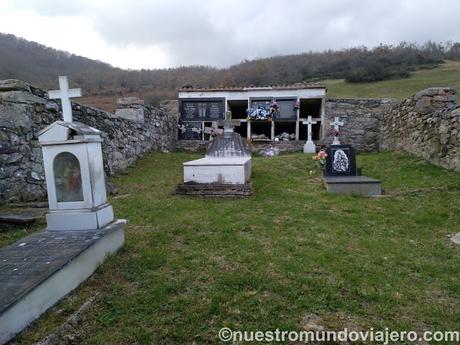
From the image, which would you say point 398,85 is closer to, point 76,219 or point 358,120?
point 358,120

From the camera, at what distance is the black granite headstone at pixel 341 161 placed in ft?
25.8

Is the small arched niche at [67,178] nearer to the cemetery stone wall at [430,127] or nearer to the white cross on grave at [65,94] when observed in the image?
the white cross on grave at [65,94]

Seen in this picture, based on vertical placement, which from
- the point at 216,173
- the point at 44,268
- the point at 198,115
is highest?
the point at 198,115

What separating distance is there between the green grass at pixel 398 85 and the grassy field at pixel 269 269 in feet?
77.3

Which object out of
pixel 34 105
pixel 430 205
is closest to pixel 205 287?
pixel 430 205

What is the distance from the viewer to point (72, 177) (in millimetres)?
3676

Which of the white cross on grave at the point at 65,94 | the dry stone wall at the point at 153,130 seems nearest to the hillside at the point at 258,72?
the dry stone wall at the point at 153,130

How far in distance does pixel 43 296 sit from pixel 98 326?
505 millimetres

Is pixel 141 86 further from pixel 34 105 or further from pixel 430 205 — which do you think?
pixel 430 205

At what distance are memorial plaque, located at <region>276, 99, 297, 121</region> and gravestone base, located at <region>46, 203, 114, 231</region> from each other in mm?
13490

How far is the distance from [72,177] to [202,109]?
13.2 metres

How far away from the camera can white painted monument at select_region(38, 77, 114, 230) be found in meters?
3.61

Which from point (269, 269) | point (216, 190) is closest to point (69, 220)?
point (269, 269)

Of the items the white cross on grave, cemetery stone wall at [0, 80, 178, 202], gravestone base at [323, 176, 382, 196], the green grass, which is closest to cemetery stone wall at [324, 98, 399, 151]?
gravestone base at [323, 176, 382, 196]
